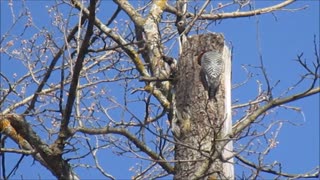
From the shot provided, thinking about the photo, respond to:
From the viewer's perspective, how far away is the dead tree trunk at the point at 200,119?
12.0 feet

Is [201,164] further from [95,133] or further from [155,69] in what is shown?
[155,69]

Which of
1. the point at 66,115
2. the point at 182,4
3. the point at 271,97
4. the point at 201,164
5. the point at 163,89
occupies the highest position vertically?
the point at 182,4

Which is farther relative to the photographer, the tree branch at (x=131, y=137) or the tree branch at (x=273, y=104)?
the tree branch at (x=131, y=137)

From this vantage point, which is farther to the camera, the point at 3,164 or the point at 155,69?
the point at 155,69

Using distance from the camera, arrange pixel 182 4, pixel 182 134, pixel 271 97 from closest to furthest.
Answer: pixel 271 97, pixel 182 134, pixel 182 4

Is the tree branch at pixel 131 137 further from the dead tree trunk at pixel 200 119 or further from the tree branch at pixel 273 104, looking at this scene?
the tree branch at pixel 273 104

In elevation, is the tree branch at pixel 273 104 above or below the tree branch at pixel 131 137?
below

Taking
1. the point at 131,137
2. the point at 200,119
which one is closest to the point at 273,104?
the point at 200,119

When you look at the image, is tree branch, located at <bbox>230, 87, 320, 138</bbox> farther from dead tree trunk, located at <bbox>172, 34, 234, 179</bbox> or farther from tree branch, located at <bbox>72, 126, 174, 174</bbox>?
tree branch, located at <bbox>72, 126, 174, 174</bbox>

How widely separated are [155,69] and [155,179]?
3.47ft

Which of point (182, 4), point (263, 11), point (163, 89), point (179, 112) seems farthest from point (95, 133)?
point (263, 11)

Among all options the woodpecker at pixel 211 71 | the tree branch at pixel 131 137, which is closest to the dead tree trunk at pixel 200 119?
the woodpecker at pixel 211 71

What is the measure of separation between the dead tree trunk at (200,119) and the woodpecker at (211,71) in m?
0.03

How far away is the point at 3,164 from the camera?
4309mm
